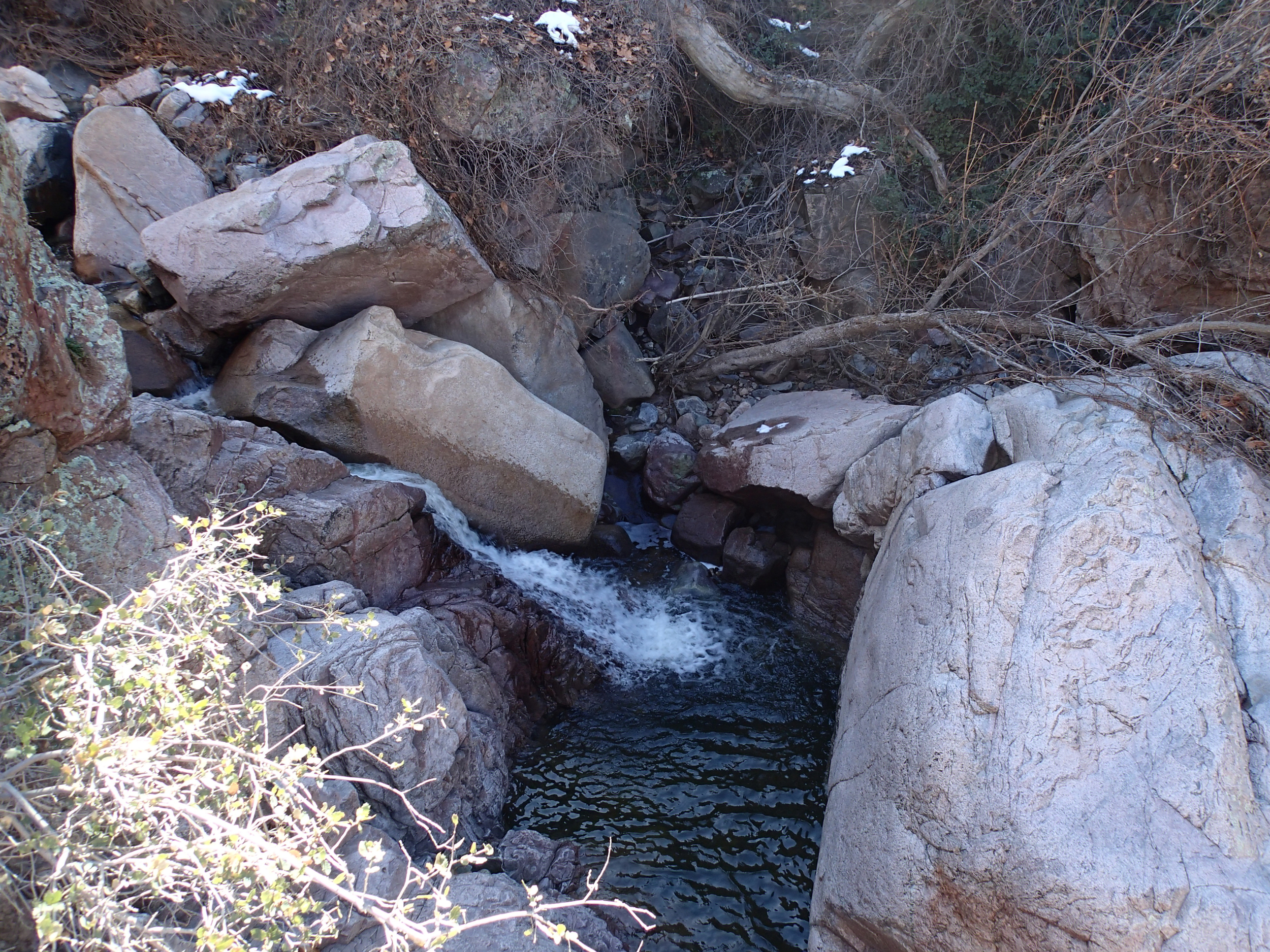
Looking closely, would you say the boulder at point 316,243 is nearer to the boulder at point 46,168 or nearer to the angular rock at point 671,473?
the boulder at point 46,168

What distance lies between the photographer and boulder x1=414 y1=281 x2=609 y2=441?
5.36m

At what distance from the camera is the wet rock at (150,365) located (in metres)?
4.34

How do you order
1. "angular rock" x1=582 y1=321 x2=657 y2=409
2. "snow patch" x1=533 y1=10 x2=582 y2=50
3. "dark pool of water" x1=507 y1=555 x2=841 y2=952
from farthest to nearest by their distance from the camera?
"angular rock" x1=582 y1=321 x2=657 y2=409
"snow patch" x1=533 y1=10 x2=582 y2=50
"dark pool of water" x1=507 y1=555 x2=841 y2=952

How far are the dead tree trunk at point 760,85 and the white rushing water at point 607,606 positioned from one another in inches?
143

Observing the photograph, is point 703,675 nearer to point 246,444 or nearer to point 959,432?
point 959,432

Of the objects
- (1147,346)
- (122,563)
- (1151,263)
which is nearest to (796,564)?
(1147,346)

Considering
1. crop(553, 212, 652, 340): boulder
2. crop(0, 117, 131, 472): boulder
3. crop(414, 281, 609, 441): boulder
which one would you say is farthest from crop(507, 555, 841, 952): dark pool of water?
crop(553, 212, 652, 340): boulder

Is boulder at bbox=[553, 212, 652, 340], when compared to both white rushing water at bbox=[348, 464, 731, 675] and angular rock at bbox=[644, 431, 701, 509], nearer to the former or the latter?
angular rock at bbox=[644, 431, 701, 509]

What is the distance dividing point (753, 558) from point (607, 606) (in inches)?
39.0

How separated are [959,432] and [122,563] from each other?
361 cm

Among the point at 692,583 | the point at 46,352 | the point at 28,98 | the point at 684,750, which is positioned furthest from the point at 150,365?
the point at 684,750

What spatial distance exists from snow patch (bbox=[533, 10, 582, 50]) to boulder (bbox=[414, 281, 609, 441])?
1733 mm

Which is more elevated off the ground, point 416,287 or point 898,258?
point 898,258

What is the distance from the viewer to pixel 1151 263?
4898 millimetres
